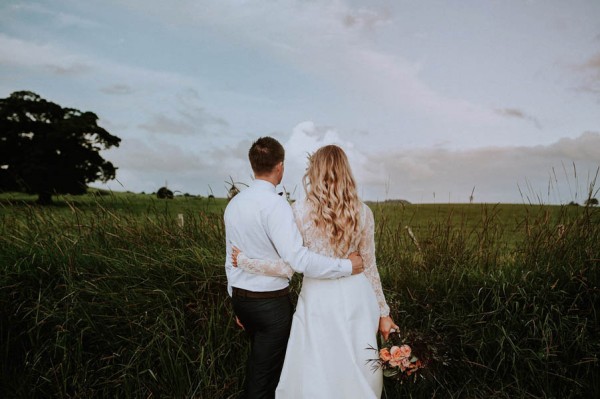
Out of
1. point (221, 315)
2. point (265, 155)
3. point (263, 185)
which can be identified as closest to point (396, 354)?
point (263, 185)

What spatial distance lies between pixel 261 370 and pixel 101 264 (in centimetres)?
292

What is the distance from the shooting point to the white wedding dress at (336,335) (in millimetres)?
3219

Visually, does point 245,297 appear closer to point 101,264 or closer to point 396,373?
point 396,373

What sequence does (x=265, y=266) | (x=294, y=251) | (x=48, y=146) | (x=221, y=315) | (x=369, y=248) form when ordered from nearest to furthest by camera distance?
(x=294, y=251) → (x=265, y=266) → (x=369, y=248) → (x=221, y=315) → (x=48, y=146)

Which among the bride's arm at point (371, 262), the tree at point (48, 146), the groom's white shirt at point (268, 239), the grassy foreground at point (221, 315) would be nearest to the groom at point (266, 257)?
the groom's white shirt at point (268, 239)

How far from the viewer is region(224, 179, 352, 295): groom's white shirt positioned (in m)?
2.98

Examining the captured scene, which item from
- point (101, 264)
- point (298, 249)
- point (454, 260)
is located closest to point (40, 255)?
point (101, 264)

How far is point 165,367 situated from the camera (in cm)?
430

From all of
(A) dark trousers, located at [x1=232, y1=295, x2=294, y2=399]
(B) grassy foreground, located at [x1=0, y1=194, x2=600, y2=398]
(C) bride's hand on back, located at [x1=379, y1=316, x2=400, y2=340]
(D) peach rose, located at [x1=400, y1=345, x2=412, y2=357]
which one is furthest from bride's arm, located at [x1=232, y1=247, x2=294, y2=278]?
(B) grassy foreground, located at [x1=0, y1=194, x2=600, y2=398]

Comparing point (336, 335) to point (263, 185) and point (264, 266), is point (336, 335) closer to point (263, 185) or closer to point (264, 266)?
point (264, 266)

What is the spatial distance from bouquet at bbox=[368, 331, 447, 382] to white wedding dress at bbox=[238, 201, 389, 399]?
0.31 feet

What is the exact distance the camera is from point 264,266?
3.14 m

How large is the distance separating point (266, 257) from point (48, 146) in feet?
113

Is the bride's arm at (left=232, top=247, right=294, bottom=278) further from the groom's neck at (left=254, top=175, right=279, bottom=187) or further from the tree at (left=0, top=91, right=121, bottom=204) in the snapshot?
the tree at (left=0, top=91, right=121, bottom=204)
